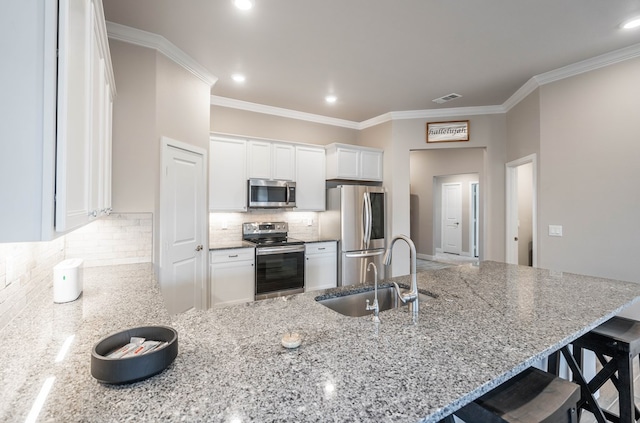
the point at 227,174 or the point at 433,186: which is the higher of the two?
the point at 433,186

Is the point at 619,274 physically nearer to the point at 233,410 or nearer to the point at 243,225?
the point at 233,410

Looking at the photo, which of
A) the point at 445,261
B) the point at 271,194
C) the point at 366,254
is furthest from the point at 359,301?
the point at 445,261

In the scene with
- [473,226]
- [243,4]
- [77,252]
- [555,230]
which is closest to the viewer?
[243,4]

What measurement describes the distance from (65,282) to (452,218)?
7.62 metres

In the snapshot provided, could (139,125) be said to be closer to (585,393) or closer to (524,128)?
(585,393)

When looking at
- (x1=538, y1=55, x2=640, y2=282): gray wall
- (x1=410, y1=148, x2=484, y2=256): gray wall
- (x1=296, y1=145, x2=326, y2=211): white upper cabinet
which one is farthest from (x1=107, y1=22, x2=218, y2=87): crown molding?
(x1=410, y1=148, x2=484, y2=256): gray wall

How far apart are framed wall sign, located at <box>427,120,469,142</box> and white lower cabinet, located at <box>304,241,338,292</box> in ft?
7.27

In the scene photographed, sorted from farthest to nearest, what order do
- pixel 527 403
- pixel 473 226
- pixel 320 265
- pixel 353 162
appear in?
pixel 473 226, pixel 353 162, pixel 320 265, pixel 527 403

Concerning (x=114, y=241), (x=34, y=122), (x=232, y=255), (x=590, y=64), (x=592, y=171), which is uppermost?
(x=590, y=64)

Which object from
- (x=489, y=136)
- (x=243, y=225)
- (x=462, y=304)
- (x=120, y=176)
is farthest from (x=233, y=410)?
(x=489, y=136)

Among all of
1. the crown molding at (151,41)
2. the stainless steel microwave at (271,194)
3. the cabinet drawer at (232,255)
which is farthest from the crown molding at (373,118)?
the cabinet drawer at (232,255)

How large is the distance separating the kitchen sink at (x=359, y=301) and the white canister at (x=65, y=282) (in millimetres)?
1340

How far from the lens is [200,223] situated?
10.8ft

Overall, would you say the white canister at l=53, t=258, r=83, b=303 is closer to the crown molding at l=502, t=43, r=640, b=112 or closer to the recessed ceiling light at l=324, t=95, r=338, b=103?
the recessed ceiling light at l=324, t=95, r=338, b=103
